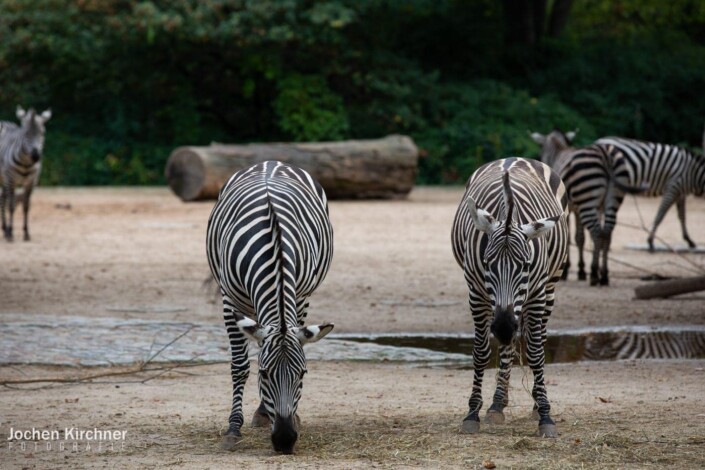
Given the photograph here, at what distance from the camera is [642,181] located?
14352 mm

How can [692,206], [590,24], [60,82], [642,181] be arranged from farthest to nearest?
1. [590,24]
2. [60,82]
3. [692,206]
4. [642,181]

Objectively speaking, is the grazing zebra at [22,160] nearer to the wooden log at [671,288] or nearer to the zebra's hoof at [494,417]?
the wooden log at [671,288]

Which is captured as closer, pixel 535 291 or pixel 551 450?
pixel 551 450

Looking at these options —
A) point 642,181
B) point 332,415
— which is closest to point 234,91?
point 642,181

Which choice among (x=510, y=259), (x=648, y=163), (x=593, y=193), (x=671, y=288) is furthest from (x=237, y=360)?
(x=648, y=163)

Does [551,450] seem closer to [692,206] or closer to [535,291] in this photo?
[535,291]

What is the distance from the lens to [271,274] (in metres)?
5.57

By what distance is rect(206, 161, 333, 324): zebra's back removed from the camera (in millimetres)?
5598

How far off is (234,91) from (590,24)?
13828 millimetres

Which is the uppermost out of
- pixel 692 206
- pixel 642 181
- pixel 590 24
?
pixel 590 24

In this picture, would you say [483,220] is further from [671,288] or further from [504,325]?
[671,288]

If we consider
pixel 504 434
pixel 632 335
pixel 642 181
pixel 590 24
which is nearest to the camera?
pixel 504 434

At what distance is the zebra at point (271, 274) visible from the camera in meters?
5.18

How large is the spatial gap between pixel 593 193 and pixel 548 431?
7.30m
